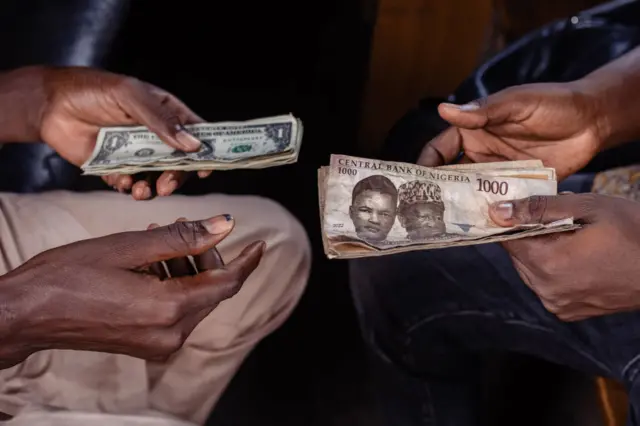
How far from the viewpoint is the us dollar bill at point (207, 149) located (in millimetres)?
1035

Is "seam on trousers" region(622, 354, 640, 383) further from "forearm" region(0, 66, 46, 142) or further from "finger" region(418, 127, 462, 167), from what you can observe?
"forearm" region(0, 66, 46, 142)

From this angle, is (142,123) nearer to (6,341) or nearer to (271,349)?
(6,341)

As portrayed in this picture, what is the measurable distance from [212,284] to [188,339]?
8.2 inches

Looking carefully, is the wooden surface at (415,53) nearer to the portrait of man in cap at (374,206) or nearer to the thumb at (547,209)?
the portrait of man in cap at (374,206)

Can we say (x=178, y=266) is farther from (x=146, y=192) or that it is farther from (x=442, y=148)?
(x=442, y=148)

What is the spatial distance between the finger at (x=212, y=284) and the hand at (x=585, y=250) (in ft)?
1.09

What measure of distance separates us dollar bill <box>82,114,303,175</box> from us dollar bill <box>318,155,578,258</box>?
16cm

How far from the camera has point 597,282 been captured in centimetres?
82

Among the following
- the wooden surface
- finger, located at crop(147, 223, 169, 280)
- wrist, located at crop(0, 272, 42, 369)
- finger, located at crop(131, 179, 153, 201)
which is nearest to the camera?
wrist, located at crop(0, 272, 42, 369)

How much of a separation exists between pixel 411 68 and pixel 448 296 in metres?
0.79

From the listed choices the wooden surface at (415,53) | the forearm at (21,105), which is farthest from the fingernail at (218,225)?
the wooden surface at (415,53)

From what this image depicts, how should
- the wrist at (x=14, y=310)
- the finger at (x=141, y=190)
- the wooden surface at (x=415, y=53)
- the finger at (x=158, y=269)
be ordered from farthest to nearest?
the wooden surface at (x=415, y=53), the finger at (x=141, y=190), the finger at (x=158, y=269), the wrist at (x=14, y=310)

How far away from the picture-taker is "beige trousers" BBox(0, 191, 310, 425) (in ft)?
3.04

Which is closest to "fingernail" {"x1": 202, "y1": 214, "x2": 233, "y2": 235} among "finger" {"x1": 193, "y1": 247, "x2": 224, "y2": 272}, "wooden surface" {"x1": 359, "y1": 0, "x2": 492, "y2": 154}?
"finger" {"x1": 193, "y1": 247, "x2": 224, "y2": 272}
